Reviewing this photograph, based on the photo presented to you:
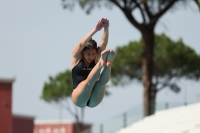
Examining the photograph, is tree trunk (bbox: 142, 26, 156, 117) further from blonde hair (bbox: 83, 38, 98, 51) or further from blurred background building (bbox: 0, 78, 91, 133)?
blonde hair (bbox: 83, 38, 98, 51)

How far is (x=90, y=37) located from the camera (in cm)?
825

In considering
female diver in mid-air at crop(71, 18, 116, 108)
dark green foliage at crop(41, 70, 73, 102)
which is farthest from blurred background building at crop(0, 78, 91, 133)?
female diver in mid-air at crop(71, 18, 116, 108)

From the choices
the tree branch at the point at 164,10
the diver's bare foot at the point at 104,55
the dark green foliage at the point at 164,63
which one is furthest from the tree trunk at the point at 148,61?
the diver's bare foot at the point at 104,55

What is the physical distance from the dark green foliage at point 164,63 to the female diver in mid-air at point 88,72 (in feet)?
100

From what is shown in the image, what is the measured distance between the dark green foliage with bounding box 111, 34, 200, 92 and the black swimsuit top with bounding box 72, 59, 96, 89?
3056 cm

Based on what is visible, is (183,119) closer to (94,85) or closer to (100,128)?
(100,128)

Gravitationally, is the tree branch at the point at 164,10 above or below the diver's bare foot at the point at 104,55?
above

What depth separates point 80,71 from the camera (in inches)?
333

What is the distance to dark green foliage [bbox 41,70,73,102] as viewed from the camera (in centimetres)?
5019

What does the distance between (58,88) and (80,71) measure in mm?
42089

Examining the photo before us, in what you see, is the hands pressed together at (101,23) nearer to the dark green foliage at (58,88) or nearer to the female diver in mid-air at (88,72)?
Answer: the female diver in mid-air at (88,72)

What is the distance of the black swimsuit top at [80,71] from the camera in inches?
333

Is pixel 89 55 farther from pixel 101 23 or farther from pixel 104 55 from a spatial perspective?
pixel 104 55

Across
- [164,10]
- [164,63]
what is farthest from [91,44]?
Answer: [164,63]
